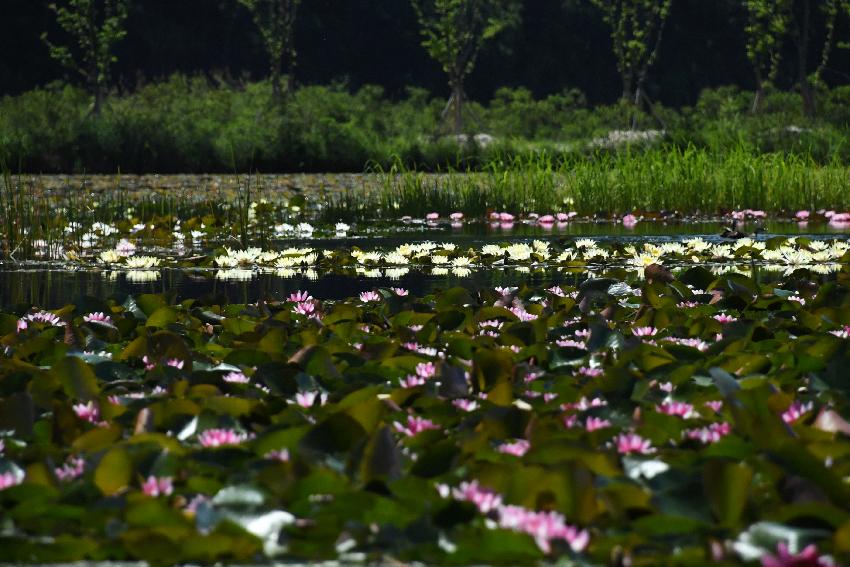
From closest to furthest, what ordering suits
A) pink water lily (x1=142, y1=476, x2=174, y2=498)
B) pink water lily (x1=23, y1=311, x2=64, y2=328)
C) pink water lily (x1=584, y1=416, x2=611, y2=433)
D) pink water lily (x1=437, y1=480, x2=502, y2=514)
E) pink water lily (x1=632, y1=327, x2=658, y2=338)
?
pink water lily (x1=437, y1=480, x2=502, y2=514) < pink water lily (x1=142, y1=476, x2=174, y2=498) < pink water lily (x1=584, y1=416, x2=611, y2=433) < pink water lily (x1=632, y1=327, x2=658, y2=338) < pink water lily (x1=23, y1=311, x2=64, y2=328)

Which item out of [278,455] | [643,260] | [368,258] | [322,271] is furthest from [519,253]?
[278,455]

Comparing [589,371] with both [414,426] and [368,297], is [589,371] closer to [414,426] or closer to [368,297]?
[414,426]

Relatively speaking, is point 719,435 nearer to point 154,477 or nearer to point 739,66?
point 154,477

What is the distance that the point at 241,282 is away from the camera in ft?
22.0

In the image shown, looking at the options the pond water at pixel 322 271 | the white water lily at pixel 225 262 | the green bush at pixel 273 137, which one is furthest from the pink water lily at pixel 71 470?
the green bush at pixel 273 137

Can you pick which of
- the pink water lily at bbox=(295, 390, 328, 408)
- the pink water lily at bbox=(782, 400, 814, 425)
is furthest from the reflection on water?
the pink water lily at bbox=(782, 400, 814, 425)

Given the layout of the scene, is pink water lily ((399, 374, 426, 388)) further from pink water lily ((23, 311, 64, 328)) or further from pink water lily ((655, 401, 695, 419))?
pink water lily ((23, 311, 64, 328))

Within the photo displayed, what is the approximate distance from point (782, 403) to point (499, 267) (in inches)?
199

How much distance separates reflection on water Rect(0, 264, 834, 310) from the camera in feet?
19.7

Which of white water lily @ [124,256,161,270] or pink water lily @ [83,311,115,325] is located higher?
pink water lily @ [83,311,115,325]

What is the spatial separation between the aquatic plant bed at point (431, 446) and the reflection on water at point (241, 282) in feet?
6.71

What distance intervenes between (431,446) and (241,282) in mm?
4538

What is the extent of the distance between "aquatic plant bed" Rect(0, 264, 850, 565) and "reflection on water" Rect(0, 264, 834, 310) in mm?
2045

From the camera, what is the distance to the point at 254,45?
3688 cm
